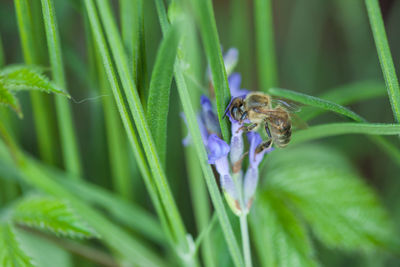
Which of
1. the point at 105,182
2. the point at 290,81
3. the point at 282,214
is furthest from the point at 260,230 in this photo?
the point at 290,81

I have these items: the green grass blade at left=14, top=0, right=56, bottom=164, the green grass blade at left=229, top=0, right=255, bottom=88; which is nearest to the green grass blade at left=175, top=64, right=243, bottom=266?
the green grass blade at left=14, top=0, right=56, bottom=164

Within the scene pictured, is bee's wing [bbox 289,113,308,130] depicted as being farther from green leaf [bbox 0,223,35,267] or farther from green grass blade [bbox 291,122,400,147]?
green leaf [bbox 0,223,35,267]

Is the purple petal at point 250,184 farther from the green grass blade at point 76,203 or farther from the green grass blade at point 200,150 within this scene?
the green grass blade at point 76,203

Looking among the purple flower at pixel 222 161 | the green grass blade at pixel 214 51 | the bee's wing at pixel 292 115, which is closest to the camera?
the green grass blade at pixel 214 51

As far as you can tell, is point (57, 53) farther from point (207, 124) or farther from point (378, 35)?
point (378, 35)

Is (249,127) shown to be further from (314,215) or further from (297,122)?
(314,215)

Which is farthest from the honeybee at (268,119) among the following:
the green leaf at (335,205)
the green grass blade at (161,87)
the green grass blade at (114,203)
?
the green grass blade at (114,203)

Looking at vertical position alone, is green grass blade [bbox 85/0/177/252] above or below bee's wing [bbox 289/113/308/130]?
above
